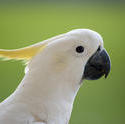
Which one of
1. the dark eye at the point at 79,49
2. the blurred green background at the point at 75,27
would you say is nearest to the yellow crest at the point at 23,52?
the dark eye at the point at 79,49

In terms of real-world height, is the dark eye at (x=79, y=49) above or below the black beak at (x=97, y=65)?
above

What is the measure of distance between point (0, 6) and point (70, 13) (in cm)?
84

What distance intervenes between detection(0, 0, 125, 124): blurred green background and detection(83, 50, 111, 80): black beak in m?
1.57

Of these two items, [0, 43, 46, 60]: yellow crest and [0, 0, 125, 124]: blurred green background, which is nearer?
[0, 43, 46, 60]: yellow crest

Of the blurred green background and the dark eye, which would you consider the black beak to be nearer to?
the dark eye

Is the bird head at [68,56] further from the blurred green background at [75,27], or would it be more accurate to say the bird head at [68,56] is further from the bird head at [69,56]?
the blurred green background at [75,27]

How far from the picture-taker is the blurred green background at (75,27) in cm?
279

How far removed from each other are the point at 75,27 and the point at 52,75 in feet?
5.58

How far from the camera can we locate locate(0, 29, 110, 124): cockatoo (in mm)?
1143

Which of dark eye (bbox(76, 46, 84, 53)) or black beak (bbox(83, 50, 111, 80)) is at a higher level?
dark eye (bbox(76, 46, 84, 53))

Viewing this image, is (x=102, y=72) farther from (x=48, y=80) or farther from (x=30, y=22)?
(x=30, y=22)

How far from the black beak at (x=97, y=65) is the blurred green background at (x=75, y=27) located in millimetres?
1566

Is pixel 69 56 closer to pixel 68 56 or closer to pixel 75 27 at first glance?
pixel 68 56

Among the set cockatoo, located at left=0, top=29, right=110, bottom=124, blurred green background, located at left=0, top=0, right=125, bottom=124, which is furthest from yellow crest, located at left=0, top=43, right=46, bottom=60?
blurred green background, located at left=0, top=0, right=125, bottom=124
